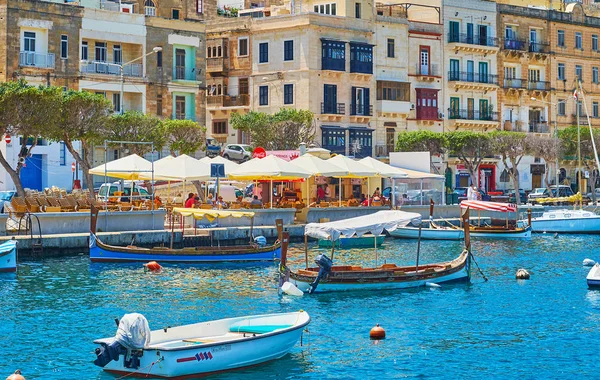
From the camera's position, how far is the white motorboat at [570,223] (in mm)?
59625

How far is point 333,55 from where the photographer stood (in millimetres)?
74188

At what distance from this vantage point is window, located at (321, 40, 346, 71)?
73562mm

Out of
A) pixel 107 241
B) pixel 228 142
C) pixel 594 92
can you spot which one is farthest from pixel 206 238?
pixel 594 92

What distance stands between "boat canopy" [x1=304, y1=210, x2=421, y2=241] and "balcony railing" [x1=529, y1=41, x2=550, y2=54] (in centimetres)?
5385

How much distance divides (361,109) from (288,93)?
5722 millimetres

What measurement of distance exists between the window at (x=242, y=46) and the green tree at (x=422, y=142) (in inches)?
507

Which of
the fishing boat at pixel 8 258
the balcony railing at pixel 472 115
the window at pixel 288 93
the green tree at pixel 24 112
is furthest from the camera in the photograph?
the balcony railing at pixel 472 115

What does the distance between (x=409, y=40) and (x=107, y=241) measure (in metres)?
42.6

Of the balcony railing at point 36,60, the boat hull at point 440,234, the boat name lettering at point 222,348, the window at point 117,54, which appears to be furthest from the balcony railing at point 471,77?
the boat name lettering at point 222,348

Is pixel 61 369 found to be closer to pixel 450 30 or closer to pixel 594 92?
pixel 450 30

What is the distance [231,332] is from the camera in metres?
24.1

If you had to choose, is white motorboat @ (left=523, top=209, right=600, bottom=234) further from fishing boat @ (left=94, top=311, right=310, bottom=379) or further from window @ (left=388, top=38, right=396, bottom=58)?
fishing boat @ (left=94, top=311, right=310, bottom=379)

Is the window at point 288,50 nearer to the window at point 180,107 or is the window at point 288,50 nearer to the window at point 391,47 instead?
the window at point 180,107

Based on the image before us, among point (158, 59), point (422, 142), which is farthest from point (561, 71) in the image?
point (158, 59)
